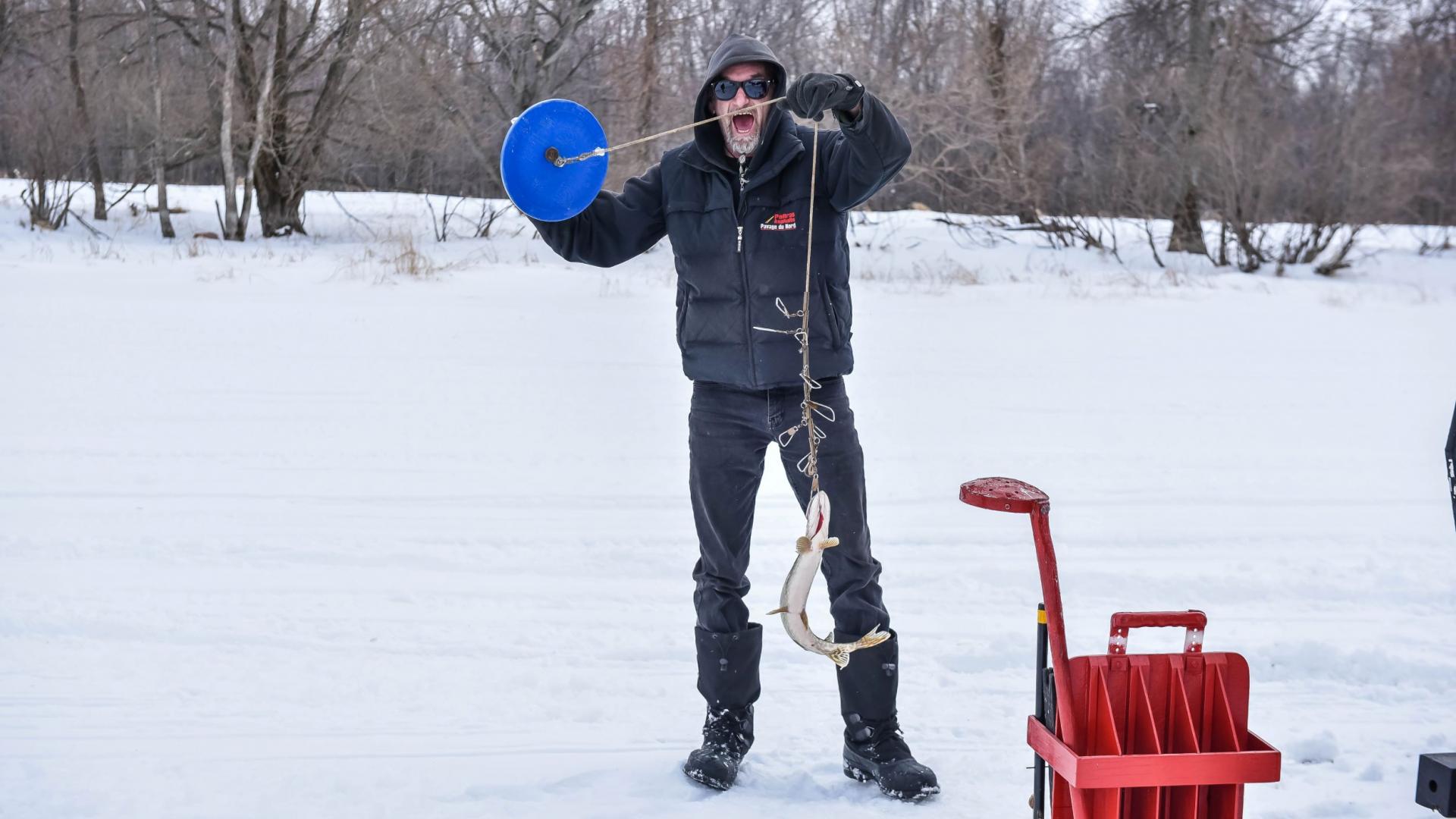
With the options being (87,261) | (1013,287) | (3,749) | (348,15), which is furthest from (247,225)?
(3,749)

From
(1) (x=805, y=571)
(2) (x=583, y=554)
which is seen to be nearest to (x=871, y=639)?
(1) (x=805, y=571)

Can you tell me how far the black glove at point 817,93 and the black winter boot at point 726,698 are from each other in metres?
1.39

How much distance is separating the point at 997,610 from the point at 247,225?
2035cm

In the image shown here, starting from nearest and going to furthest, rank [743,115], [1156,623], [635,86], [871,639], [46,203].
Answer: [1156,623]
[871,639]
[743,115]
[46,203]
[635,86]

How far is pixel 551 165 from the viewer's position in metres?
3.15

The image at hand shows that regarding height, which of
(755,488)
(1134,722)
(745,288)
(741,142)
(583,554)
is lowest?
(583,554)

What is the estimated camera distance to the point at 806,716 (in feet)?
12.3

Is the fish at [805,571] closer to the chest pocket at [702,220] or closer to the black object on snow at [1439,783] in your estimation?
the chest pocket at [702,220]

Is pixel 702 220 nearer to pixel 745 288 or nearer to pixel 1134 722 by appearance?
pixel 745 288

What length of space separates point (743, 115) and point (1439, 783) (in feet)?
6.90

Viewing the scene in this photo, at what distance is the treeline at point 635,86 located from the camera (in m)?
20.0

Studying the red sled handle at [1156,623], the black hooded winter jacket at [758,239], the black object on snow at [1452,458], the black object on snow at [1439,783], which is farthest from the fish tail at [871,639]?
the black object on snow at [1452,458]

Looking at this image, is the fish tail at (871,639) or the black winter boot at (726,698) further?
the black winter boot at (726,698)

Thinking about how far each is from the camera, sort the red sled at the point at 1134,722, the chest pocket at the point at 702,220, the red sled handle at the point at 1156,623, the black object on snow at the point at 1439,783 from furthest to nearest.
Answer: the chest pocket at the point at 702,220 → the red sled handle at the point at 1156,623 → the red sled at the point at 1134,722 → the black object on snow at the point at 1439,783
